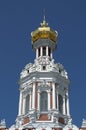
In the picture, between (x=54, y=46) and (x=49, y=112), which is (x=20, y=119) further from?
(x=54, y=46)

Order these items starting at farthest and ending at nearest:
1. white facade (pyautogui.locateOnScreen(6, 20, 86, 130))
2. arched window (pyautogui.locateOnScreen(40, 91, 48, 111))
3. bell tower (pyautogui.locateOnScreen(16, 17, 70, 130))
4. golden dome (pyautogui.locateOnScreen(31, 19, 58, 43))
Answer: golden dome (pyautogui.locateOnScreen(31, 19, 58, 43)), arched window (pyautogui.locateOnScreen(40, 91, 48, 111)), bell tower (pyautogui.locateOnScreen(16, 17, 70, 130)), white facade (pyautogui.locateOnScreen(6, 20, 86, 130))

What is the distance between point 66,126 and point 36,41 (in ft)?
47.0

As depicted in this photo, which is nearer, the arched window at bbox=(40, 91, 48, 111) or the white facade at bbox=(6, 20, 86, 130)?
the white facade at bbox=(6, 20, 86, 130)

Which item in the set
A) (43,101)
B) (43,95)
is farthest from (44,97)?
(43,101)

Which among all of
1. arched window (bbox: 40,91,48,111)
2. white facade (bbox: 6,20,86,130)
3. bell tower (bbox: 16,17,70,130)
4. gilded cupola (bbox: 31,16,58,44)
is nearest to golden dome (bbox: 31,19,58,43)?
gilded cupola (bbox: 31,16,58,44)

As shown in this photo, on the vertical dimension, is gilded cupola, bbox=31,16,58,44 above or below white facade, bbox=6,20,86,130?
above

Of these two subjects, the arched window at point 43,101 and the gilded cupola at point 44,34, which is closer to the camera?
the arched window at point 43,101

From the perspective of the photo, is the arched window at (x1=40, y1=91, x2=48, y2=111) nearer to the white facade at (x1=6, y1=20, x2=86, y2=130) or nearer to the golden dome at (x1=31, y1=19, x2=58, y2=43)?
the white facade at (x1=6, y1=20, x2=86, y2=130)

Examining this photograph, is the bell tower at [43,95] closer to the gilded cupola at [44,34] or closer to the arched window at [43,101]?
the arched window at [43,101]

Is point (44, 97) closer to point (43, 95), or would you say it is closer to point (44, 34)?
point (43, 95)

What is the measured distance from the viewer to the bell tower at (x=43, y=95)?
5316cm

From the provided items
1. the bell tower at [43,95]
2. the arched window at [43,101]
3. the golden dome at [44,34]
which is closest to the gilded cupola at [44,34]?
the golden dome at [44,34]

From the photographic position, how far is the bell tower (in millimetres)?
53156

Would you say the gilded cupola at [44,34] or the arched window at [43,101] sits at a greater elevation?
the gilded cupola at [44,34]
